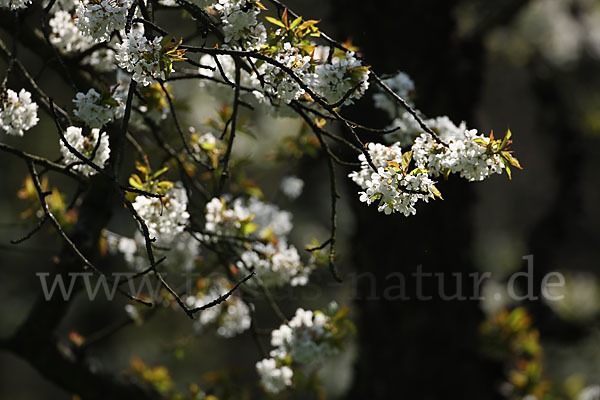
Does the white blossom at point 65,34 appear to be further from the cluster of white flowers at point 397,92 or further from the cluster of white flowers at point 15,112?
the cluster of white flowers at point 397,92

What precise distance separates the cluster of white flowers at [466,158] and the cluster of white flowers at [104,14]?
66 centimetres

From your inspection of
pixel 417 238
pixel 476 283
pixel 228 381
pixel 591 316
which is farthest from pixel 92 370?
pixel 591 316

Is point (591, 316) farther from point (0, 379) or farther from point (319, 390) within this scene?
point (0, 379)

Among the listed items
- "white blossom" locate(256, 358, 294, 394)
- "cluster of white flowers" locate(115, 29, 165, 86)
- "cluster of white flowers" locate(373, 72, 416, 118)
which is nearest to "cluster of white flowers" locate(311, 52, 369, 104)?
"cluster of white flowers" locate(115, 29, 165, 86)

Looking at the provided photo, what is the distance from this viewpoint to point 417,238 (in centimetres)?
296

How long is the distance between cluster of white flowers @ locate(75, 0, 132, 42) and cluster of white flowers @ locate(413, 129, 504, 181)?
0.66 m

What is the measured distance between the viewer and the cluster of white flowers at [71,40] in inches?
74.5

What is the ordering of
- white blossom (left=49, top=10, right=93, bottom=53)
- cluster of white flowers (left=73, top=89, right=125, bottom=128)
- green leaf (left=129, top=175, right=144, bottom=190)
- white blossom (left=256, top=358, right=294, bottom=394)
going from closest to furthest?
cluster of white flowers (left=73, top=89, right=125, bottom=128), green leaf (left=129, top=175, right=144, bottom=190), white blossom (left=49, top=10, right=93, bottom=53), white blossom (left=256, top=358, right=294, bottom=394)

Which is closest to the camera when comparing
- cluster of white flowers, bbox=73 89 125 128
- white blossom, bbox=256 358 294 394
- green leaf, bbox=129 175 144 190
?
cluster of white flowers, bbox=73 89 125 128

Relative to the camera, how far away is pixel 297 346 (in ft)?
6.38

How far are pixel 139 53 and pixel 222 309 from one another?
1479mm

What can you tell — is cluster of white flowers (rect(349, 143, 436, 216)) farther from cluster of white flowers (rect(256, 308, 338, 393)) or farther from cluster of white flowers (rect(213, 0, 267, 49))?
cluster of white flowers (rect(256, 308, 338, 393))

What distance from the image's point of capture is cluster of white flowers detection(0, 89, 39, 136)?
1551 mm

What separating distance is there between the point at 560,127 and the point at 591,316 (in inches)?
49.1
